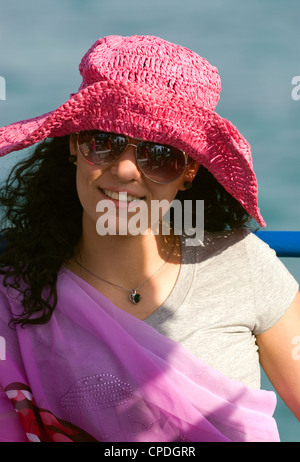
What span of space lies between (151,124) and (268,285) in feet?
2.06

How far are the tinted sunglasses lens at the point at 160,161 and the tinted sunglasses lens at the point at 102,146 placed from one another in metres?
0.06

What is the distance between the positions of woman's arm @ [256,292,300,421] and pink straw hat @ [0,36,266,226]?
1.41 ft

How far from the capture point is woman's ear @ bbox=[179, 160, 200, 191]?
2.38m

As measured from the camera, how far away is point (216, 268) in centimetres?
248

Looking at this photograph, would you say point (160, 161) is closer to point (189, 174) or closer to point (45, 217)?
point (189, 174)

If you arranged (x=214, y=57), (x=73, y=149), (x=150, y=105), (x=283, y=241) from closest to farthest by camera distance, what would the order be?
(x=150, y=105) < (x=73, y=149) < (x=283, y=241) < (x=214, y=57)

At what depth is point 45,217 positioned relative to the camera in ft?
8.24

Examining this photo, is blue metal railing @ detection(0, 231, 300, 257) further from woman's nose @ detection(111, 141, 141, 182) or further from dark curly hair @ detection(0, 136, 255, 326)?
woman's nose @ detection(111, 141, 141, 182)

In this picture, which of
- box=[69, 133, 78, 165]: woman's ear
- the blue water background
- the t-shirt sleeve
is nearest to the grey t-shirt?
the t-shirt sleeve

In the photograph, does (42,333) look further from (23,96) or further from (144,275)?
(23,96)

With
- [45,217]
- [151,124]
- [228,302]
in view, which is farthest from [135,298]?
[151,124]
